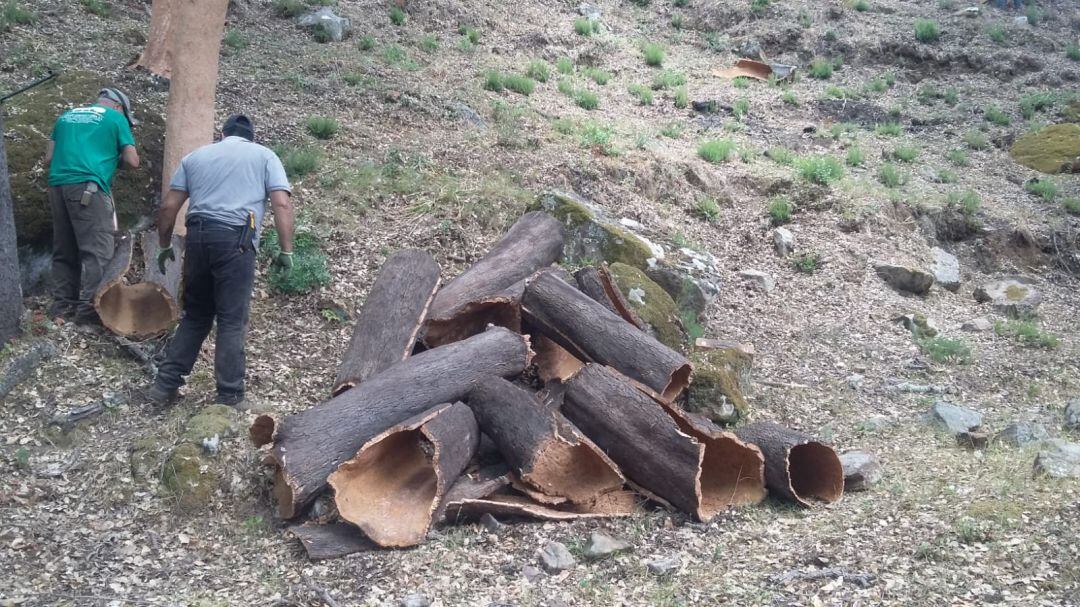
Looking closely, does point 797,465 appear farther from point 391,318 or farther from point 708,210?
point 708,210

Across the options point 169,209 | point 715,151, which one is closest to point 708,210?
point 715,151

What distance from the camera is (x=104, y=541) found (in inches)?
184

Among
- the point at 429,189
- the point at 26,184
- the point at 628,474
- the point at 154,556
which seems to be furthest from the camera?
the point at 429,189

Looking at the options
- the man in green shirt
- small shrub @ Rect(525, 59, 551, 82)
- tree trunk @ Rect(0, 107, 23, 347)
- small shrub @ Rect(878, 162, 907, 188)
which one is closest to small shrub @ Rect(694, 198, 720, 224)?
small shrub @ Rect(878, 162, 907, 188)

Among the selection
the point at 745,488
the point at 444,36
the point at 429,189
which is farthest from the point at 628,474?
the point at 444,36

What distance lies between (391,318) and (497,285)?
94cm

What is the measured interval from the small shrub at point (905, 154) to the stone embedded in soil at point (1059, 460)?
749cm

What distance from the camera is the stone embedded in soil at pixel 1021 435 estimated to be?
6027 mm

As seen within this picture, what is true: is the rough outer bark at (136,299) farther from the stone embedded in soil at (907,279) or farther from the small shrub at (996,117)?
the small shrub at (996,117)

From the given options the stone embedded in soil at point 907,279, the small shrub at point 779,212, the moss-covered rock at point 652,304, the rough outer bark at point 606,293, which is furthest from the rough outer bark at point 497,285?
the stone embedded in soil at point 907,279

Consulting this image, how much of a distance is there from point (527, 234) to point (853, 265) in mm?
4185

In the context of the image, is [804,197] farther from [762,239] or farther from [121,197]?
[121,197]

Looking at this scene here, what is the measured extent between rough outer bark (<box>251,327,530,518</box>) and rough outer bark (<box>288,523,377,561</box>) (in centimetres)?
16

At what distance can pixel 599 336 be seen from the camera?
5832 millimetres
